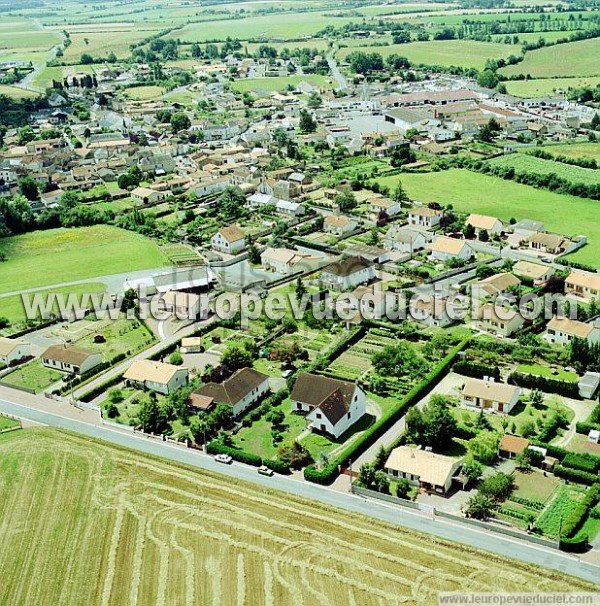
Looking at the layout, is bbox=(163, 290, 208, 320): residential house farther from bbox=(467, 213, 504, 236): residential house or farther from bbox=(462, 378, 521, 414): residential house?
bbox=(467, 213, 504, 236): residential house

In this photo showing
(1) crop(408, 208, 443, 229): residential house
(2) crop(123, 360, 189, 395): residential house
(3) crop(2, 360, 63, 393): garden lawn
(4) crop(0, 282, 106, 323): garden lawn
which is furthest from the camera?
(1) crop(408, 208, 443, 229): residential house

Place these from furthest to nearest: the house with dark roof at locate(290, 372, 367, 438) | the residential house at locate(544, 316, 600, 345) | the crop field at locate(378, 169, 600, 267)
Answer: the crop field at locate(378, 169, 600, 267) < the residential house at locate(544, 316, 600, 345) < the house with dark roof at locate(290, 372, 367, 438)

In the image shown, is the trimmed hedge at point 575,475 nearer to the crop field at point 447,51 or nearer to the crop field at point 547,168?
the crop field at point 547,168

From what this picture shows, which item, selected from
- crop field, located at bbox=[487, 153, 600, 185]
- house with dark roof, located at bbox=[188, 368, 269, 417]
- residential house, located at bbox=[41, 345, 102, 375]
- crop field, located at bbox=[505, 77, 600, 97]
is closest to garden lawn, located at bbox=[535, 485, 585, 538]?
house with dark roof, located at bbox=[188, 368, 269, 417]

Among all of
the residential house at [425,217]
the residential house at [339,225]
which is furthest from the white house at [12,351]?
the residential house at [425,217]

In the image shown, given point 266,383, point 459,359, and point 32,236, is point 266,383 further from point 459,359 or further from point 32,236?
point 32,236

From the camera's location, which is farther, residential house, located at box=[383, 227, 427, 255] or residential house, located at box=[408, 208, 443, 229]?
residential house, located at box=[408, 208, 443, 229]
